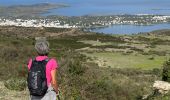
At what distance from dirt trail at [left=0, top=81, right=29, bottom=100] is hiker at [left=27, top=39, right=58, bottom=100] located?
5529 mm

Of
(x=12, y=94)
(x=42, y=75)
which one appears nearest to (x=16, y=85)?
(x=12, y=94)

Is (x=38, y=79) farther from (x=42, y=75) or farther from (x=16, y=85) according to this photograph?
(x=16, y=85)

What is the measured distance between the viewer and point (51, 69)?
6562mm

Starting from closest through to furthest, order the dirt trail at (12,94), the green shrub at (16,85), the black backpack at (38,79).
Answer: the black backpack at (38,79) → the dirt trail at (12,94) → the green shrub at (16,85)

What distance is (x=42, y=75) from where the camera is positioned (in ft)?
21.5

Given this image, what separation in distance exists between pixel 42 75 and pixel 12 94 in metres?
6.50

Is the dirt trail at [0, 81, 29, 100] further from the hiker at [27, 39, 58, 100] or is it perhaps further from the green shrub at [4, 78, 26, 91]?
the hiker at [27, 39, 58, 100]

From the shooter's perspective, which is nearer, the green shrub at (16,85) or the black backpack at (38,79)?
the black backpack at (38,79)

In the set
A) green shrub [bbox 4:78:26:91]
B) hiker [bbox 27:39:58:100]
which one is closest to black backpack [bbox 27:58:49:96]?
hiker [bbox 27:39:58:100]

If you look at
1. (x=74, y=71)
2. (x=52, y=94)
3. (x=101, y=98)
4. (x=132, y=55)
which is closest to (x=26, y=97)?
(x=101, y=98)

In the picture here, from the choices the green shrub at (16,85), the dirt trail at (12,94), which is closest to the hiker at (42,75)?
the dirt trail at (12,94)

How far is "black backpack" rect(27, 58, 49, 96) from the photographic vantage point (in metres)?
6.54

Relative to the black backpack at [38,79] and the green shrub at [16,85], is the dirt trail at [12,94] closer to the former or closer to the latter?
the green shrub at [16,85]

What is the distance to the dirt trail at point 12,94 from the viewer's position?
12283 millimetres
